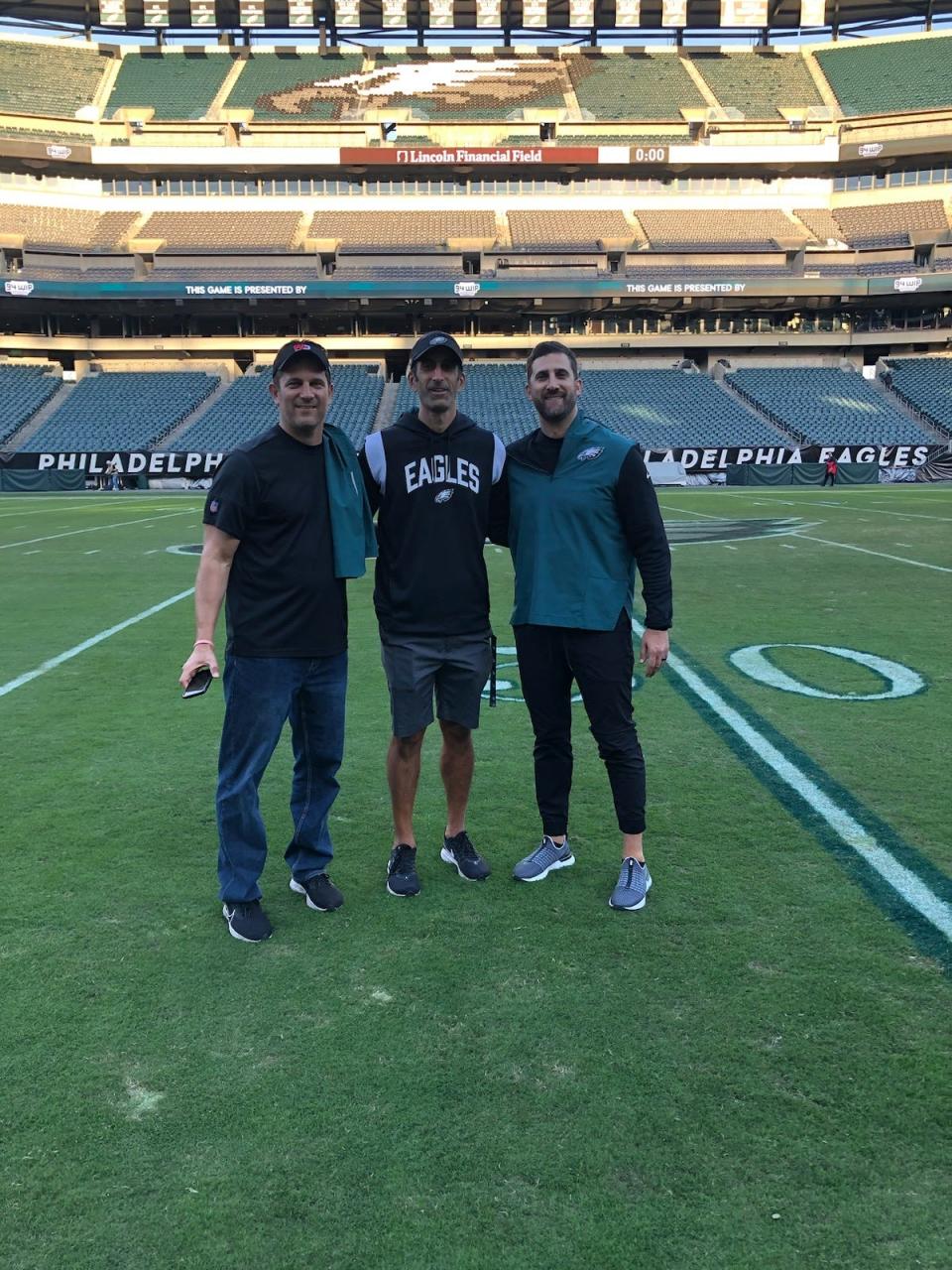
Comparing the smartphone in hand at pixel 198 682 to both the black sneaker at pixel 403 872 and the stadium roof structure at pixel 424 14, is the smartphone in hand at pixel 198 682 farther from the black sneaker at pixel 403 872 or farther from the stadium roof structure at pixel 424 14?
the stadium roof structure at pixel 424 14

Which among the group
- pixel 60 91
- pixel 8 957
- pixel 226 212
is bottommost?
pixel 8 957

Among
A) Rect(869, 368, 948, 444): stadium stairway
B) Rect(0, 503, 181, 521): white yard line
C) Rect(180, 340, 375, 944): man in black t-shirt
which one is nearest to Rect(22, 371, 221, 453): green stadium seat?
Rect(0, 503, 181, 521): white yard line

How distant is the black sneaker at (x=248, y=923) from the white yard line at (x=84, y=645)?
418 cm

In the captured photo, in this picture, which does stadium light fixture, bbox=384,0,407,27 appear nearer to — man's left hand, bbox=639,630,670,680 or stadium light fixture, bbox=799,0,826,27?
stadium light fixture, bbox=799,0,826,27

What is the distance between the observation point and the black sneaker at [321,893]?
363 centimetres

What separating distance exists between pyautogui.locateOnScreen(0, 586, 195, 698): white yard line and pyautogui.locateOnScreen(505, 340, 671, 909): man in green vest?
474 centimetres

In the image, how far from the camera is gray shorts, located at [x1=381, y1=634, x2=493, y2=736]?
3785mm

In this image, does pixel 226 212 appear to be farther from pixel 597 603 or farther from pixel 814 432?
pixel 597 603

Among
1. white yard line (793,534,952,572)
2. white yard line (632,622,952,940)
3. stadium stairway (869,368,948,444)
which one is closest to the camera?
white yard line (632,622,952,940)

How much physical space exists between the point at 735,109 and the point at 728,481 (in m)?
27.6

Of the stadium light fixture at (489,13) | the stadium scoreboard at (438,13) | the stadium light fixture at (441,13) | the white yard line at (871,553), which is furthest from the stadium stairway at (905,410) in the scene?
the stadium light fixture at (441,13)

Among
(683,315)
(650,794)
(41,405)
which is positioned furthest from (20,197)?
(650,794)

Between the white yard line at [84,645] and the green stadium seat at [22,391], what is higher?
the green stadium seat at [22,391]

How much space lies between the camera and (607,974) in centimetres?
312
